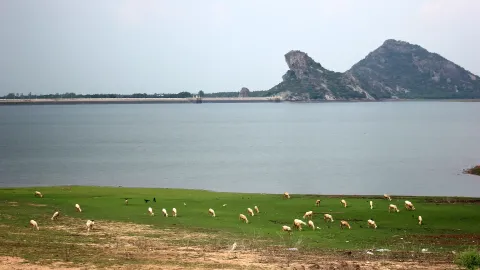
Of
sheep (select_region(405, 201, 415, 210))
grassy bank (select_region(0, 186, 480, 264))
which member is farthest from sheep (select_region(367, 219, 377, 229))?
sheep (select_region(405, 201, 415, 210))

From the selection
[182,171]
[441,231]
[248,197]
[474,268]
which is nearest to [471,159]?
[182,171]

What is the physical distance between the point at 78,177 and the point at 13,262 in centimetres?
4172

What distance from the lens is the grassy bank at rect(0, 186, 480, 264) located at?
22.3 meters

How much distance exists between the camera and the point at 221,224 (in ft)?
94.5

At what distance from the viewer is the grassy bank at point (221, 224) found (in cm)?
2233

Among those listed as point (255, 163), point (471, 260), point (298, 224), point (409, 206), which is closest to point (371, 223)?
point (298, 224)

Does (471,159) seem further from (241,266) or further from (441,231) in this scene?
(241,266)

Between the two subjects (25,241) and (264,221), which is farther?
(264,221)

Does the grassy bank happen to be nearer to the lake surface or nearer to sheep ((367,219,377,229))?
sheep ((367,219,377,229))

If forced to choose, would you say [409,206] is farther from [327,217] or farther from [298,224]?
Result: [298,224]

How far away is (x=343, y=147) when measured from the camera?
92.9 meters

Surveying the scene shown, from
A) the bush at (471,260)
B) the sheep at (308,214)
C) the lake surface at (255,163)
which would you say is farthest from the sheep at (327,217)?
the lake surface at (255,163)

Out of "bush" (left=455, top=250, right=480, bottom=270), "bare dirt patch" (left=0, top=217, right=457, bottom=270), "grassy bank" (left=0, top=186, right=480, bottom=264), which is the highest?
"bush" (left=455, top=250, right=480, bottom=270)

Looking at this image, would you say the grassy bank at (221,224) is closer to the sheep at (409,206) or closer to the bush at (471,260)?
the sheep at (409,206)
